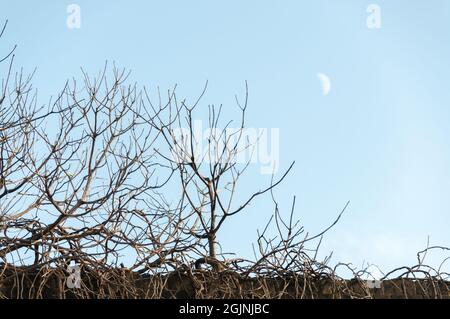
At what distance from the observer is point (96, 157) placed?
570 centimetres

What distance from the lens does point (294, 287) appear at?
4598 millimetres

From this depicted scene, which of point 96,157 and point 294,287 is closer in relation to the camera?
point 294,287

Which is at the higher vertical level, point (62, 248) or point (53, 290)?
point (62, 248)

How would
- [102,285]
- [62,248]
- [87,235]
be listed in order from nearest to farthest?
[102,285] → [62,248] → [87,235]

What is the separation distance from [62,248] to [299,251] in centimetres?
166

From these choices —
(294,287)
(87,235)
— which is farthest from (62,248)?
(294,287)

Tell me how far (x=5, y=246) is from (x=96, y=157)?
48.3 inches
